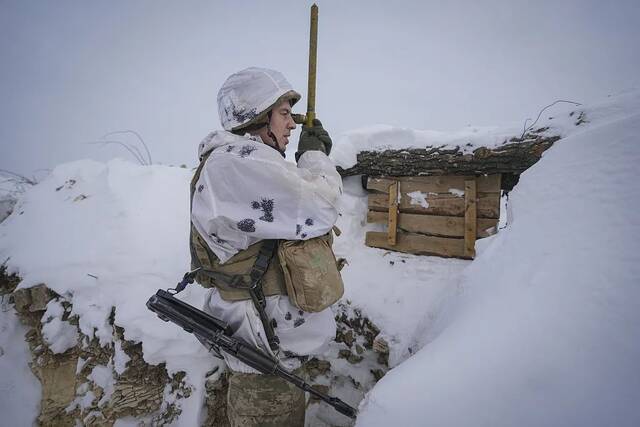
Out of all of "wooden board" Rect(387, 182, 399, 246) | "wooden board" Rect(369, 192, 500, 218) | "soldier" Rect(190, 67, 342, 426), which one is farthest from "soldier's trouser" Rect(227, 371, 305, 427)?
"wooden board" Rect(369, 192, 500, 218)

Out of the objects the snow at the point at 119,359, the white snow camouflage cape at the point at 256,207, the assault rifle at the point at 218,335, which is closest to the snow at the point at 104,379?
the snow at the point at 119,359

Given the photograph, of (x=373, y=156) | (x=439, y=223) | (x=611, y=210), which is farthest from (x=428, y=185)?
(x=611, y=210)

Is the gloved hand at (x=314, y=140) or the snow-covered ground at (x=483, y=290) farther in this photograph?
the gloved hand at (x=314, y=140)

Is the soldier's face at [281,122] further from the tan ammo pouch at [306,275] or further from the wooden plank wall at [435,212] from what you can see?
the wooden plank wall at [435,212]

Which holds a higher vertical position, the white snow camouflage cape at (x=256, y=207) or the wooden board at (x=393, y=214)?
the white snow camouflage cape at (x=256, y=207)

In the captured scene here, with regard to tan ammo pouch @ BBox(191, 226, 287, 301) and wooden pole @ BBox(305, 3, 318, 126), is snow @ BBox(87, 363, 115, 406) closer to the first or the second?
tan ammo pouch @ BBox(191, 226, 287, 301)

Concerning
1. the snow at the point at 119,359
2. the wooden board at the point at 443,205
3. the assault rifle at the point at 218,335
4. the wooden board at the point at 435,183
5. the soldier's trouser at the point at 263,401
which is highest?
the wooden board at the point at 435,183

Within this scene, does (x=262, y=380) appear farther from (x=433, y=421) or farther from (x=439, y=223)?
(x=439, y=223)

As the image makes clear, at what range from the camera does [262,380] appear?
5.96 ft

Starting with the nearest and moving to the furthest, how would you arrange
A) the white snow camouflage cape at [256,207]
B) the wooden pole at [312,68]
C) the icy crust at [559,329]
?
the icy crust at [559,329] < the white snow camouflage cape at [256,207] < the wooden pole at [312,68]

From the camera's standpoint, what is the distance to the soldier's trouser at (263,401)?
1.79 m

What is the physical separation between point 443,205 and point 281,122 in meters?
2.96

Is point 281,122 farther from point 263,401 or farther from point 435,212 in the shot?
point 435,212

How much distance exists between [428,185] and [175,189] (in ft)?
15.0
